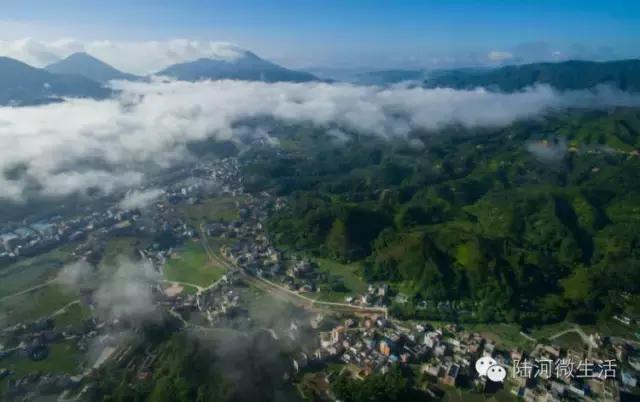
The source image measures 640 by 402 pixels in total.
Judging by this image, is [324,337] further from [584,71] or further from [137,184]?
[584,71]

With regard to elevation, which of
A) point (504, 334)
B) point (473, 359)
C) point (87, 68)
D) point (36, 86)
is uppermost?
point (87, 68)

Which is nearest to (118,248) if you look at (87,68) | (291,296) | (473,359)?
(291,296)

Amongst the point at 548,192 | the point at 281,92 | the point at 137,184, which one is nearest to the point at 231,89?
the point at 281,92

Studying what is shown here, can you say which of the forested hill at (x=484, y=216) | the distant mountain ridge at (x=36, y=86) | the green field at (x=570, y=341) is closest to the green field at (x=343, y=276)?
the forested hill at (x=484, y=216)

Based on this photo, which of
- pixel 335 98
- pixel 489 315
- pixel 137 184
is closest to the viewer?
pixel 489 315

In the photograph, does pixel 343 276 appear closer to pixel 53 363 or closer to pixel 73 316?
pixel 73 316

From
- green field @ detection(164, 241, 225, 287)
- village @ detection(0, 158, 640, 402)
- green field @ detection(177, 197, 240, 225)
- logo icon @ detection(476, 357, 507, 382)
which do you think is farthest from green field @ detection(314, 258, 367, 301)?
green field @ detection(177, 197, 240, 225)

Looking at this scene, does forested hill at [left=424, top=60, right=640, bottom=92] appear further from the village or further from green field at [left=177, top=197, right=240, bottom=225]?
the village

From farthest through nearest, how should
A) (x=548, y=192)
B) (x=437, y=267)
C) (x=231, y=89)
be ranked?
(x=231, y=89) → (x=548, y=192) → (x=437, y=267)
